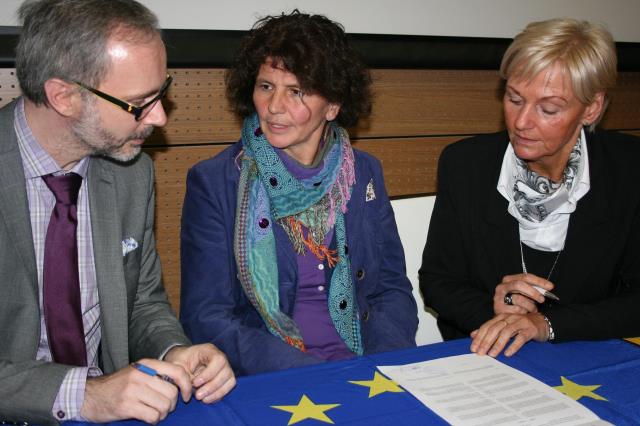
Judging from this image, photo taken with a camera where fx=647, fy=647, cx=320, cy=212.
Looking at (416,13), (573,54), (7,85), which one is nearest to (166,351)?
(7,85)

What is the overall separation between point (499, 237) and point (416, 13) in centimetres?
140

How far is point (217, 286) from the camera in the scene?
208 cm

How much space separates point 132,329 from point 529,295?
1184 millimetres

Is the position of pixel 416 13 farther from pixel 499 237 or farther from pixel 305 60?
pixel 499 237

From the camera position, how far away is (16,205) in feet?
5.29

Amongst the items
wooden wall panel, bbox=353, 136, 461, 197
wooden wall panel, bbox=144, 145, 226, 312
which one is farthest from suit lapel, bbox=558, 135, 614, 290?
wooden wall panel, bbox=144, 145, 226, 312

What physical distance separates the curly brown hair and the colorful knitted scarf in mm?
196

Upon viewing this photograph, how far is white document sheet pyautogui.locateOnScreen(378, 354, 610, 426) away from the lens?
1.34 m

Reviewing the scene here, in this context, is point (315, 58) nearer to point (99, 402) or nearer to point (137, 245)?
point (137, 245)

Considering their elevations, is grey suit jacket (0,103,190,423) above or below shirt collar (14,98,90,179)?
below

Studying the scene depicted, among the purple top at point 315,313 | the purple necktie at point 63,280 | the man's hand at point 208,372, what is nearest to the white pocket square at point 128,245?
the purple necktie at point 63,280

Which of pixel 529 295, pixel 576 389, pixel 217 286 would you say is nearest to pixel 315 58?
pixel 217 286

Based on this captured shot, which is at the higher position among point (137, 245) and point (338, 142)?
point (338, 142)

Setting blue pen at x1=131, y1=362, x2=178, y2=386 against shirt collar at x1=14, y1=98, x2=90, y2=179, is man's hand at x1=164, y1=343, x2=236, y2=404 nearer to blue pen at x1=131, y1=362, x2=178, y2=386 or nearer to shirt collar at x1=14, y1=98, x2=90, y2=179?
blue pen at x1=131, y1=362, x2=178, y2=386
